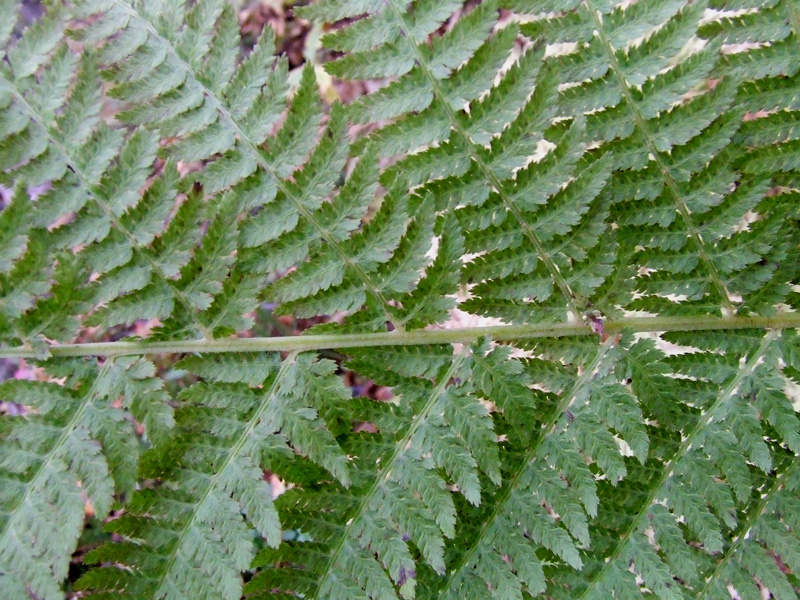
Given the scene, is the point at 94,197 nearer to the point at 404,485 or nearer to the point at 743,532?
the point at 404,485

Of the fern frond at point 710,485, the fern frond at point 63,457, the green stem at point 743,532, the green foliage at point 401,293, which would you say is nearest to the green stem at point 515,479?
the green foliage at point 401,293

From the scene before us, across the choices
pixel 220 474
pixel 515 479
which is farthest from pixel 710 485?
pixel 220 474

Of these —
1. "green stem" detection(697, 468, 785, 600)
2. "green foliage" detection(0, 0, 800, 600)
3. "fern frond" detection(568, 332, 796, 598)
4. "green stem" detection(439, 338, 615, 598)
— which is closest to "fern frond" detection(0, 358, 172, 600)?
"green foliage" detection(0, 0, 800, 600)

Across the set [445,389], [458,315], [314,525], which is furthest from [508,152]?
[458,315]

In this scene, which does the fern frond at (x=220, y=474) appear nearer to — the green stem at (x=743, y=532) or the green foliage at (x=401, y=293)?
the green foliage at (x=401, y=293)

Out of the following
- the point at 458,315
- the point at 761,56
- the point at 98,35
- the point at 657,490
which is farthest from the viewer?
the point at 458,315

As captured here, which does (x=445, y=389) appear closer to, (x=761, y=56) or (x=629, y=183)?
(x=629, y=183)

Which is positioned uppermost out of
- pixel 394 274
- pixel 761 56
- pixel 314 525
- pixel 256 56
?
pixel 761 56
